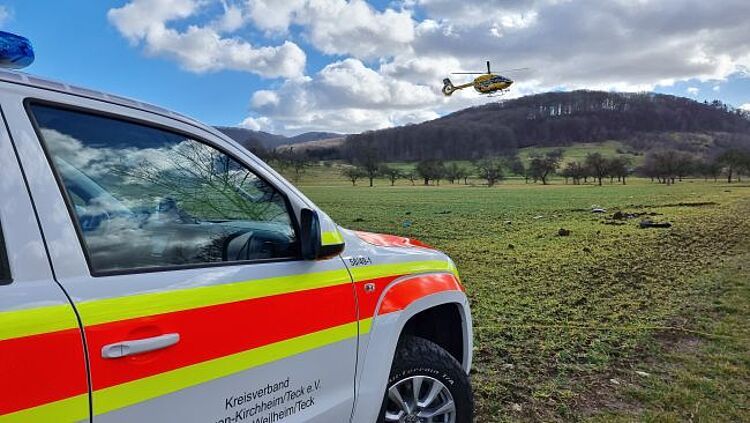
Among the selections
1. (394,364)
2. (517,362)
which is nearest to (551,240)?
(517,362)

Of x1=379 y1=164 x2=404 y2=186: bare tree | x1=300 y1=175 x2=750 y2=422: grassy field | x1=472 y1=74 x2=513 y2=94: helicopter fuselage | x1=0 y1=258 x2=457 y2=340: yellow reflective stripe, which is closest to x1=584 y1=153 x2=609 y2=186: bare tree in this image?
x1=472 y1=74 x2=513 y2=94: helicopter fuselage

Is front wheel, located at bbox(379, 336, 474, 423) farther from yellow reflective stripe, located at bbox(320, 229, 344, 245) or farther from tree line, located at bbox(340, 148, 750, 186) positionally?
tree line, located at bbox(340, 148, 750, 186)

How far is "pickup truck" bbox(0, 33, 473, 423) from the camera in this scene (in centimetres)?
154

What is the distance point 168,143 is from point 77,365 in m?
0.91

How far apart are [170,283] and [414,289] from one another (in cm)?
148

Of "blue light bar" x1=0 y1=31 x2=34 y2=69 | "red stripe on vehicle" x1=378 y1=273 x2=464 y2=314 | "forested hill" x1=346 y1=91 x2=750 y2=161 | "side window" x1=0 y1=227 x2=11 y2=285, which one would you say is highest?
"forested hill" x1=346 y1=91 x2=750 y2=161

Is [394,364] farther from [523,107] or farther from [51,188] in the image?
[523,107]

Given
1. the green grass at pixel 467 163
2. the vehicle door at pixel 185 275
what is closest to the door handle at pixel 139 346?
the vehicle door at pixel 185 275

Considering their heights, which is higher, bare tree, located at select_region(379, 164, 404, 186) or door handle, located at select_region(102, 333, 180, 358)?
door handle, located at select_region(102, 333, 180, 358)

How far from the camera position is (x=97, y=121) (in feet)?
6.19

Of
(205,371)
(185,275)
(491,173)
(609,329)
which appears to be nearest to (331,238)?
(185,275)

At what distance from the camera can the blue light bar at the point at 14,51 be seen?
5.82ft

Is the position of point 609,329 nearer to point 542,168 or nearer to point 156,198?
point 156,198

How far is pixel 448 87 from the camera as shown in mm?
92938
